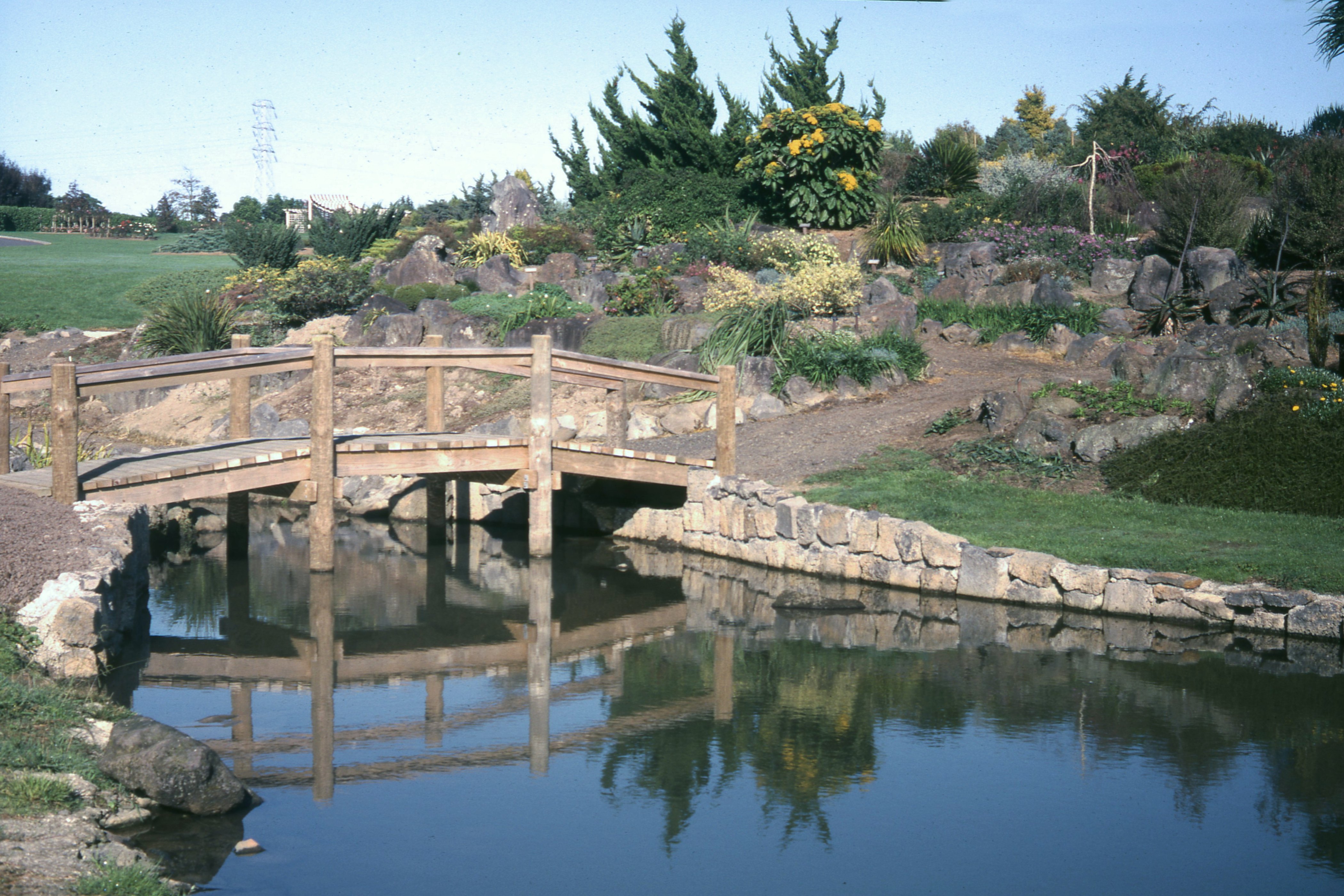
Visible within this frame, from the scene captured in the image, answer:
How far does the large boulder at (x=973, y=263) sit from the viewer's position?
1981cm

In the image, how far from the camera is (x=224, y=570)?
1231 centimetres

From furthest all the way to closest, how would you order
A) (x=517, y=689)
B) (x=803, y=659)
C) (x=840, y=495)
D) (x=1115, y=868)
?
(x=840, y=495) < (x=803, y=659) < (x=517, y=689) < (x=1115, y=868)

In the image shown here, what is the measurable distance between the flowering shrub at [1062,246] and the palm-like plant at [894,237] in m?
1.12

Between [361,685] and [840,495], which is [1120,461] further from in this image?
[361,685]

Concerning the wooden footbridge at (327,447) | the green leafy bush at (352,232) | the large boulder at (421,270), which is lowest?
the wooden footbridge at (327,447)

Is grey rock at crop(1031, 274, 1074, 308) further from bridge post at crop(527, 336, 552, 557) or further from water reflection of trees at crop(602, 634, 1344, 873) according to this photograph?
water reflection of trees at crop(602, 634, 1344, 873)

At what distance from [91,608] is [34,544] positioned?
4.09ft

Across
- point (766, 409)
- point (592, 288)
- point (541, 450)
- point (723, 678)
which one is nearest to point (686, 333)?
point (766, 409)

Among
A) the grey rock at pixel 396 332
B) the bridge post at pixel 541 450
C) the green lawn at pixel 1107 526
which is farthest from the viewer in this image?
the grey rock at pixel 396 332

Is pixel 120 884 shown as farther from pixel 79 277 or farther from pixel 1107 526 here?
pixel 79 277

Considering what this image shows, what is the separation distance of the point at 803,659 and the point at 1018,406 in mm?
5919

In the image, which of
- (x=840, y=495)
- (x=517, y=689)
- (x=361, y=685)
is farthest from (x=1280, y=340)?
(x=361, y=685)

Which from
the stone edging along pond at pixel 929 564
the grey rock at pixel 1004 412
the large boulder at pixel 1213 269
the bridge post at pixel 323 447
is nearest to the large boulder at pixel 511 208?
the large boulder at pixel 1213 269

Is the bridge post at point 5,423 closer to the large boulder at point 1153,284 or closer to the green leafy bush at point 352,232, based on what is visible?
the large boulder at point 1153,284
